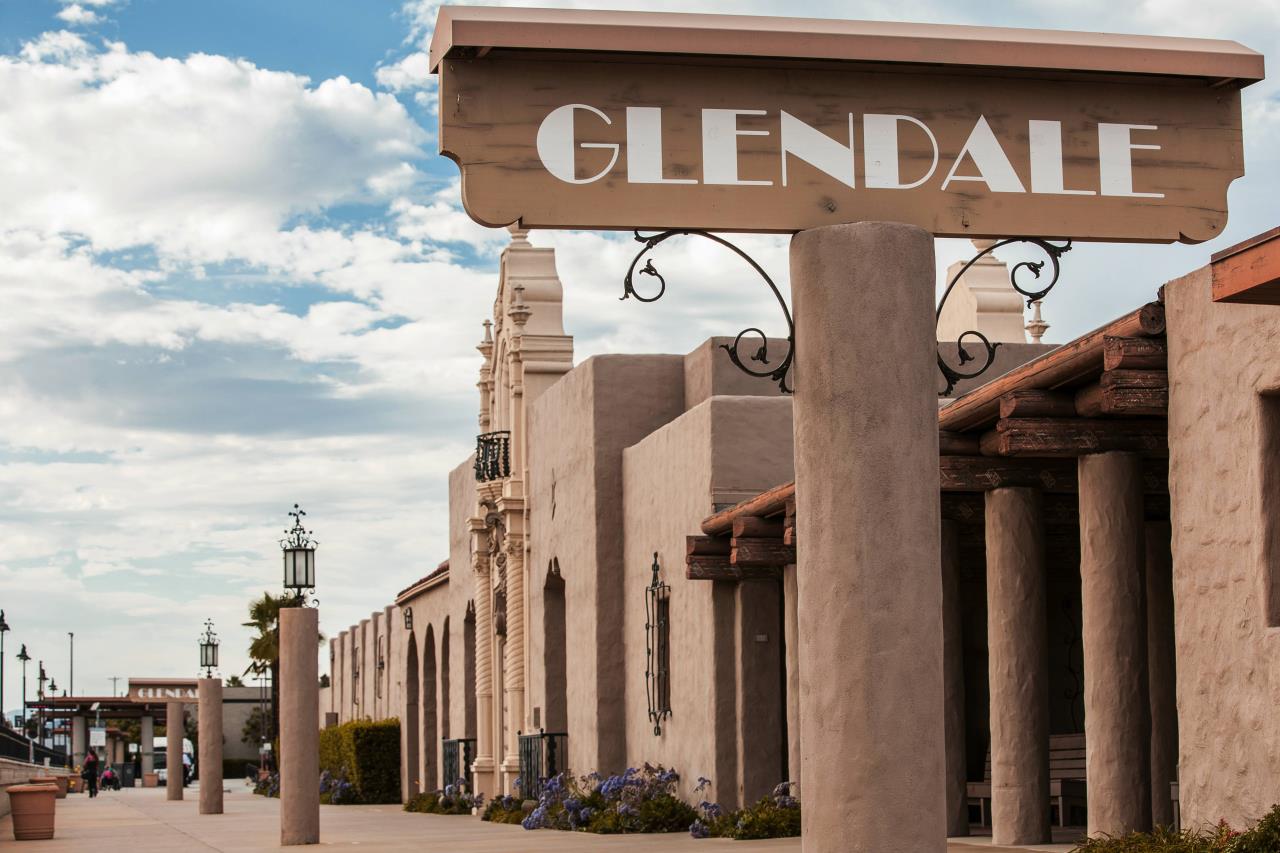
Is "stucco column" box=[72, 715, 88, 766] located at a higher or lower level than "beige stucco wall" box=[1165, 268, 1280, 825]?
lower

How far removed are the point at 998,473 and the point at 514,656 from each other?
46.3ft

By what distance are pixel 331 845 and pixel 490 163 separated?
14.5 metres

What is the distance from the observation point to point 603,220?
247 inches

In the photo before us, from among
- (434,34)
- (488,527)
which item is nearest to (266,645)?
(488,527)

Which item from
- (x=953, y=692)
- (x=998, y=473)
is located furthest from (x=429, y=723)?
(x=998, y=473)

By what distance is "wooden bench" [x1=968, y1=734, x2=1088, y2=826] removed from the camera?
17.5 meters

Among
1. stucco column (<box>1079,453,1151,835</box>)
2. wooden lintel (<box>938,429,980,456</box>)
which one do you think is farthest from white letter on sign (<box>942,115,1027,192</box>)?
wooden lintel (<box>938,429,980,456</box>)

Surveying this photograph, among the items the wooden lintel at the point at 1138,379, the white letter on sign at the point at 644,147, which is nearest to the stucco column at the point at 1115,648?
the wooden lintel at the point at 1138,379

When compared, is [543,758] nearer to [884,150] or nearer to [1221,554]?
[1221,554]

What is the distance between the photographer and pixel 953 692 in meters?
15.0

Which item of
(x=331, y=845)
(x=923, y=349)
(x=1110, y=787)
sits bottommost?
(x=331, y=845)

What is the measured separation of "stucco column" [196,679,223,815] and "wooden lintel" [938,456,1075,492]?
2127cm

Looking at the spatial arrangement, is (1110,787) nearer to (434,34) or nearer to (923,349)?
(923,349)

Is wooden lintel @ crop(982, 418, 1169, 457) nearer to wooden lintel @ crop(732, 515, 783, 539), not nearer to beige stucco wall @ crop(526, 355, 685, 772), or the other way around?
wooden lintel @ crop(732, 515, 783, 539)
